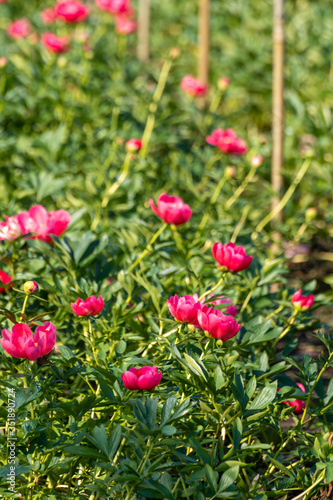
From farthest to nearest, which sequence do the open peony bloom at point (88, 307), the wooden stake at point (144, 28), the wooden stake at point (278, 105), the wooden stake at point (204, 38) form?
the wooden stake at point (144, 28), the wooden stake at point (204, 38), the wooden stake at point (278, 105), the open peony bloom at point (88, 307)

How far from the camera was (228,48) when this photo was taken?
404cm

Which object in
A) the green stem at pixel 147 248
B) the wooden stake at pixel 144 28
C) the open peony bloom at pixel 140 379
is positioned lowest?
the wooden stake at pixel 144 28

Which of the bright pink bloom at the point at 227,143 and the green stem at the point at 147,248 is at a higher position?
the green stem at the point at 147,248

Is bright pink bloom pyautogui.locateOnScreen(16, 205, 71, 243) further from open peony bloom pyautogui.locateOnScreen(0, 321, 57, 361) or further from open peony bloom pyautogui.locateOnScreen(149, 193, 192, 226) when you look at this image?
open peony bloom pyautogui.locateOnScreen(0, 321, 57, 361)

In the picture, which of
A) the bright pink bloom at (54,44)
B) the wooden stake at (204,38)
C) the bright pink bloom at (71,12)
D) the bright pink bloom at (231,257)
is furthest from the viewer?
the wooden stake at (204,38)

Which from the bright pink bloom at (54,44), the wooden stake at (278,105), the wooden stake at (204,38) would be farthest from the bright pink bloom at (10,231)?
the wooden stake at (204,38)

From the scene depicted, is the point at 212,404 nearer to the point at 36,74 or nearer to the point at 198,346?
the point at 198,346

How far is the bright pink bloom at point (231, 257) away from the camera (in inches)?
52.3

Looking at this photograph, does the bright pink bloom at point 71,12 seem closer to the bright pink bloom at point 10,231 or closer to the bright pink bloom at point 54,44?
the bright pink bloom at point 54,44

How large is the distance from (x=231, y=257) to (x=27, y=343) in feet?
1.62

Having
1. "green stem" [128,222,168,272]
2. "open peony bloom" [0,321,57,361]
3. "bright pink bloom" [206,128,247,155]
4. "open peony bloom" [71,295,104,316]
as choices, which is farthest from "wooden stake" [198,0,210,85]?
"open peony bloom" [0,321,57,361]

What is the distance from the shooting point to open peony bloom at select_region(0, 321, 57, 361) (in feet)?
3.53

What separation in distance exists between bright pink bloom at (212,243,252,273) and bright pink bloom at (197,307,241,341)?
219 millimetres

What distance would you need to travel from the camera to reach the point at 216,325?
43.9 inches
